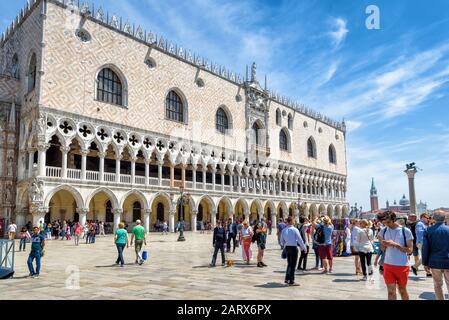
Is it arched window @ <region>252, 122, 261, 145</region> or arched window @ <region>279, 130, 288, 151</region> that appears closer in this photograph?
arched window @ <region>252, 122, 261, 145</region>

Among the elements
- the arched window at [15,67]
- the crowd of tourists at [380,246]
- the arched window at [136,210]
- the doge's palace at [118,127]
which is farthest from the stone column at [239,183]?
the crowd of tourists at [380,246]

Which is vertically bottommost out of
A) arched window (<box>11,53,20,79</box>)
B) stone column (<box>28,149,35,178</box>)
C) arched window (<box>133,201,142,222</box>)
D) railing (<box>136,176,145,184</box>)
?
arched window (<box>133,201,142,222</box>)

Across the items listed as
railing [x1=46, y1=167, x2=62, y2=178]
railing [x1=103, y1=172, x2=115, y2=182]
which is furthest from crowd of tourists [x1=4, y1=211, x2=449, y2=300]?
railing [x1=103, y1=172, x2=115, y2=182]

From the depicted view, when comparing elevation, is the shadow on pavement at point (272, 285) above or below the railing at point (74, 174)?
below

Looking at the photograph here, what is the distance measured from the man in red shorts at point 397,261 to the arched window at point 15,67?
2586cm

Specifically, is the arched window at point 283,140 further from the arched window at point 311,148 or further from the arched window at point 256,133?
the arched window at point 311,148

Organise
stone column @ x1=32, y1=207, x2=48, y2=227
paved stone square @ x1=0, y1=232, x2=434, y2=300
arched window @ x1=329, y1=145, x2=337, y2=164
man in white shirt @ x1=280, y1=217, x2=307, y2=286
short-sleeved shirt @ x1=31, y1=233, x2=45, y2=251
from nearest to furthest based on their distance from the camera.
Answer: paved stone square @ x1=0, y1=232, x2=434, y2=300 → man in white shirt @ x1=280, y1=217, x2=307, y2=286 → short-sleeved shirt @ x1=31, y1=233, x2=45, y2=251 → stone column @ x1=32, y1=207, x2=48, y2=227 → arched window @ x1=329, y1=145, x2=337, y2=164

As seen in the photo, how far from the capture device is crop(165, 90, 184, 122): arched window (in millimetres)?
29281

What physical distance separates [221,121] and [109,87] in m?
11.4

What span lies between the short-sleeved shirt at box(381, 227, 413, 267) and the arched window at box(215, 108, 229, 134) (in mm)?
28774

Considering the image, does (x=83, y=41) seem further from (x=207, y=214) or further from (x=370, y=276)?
(x=370, y=276)

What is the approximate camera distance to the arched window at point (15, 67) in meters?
25.0

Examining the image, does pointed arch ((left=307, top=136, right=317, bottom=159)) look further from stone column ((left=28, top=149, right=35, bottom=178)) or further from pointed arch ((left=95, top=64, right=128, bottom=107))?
stone column ((left=28, top=149, right=35, bottom=178))
